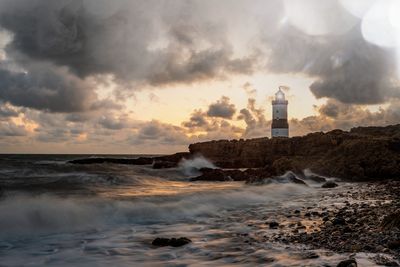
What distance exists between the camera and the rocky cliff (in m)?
25.6

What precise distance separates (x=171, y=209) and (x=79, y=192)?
580cm

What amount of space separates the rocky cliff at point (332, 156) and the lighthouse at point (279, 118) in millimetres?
4396

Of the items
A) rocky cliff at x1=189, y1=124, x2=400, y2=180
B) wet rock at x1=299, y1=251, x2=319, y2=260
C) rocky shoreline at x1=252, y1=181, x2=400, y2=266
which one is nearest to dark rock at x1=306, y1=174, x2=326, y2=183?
rocky cliff at x1=189, y1=124, x2=400, y2=180

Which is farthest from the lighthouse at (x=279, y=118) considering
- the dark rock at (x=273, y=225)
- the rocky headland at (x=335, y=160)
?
the dark rock at (x=273, y=225)

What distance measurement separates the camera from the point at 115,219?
39.9ft

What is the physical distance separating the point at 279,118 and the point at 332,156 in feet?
59.9

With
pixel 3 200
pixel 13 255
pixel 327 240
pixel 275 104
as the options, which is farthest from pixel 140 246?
pixel 275 104

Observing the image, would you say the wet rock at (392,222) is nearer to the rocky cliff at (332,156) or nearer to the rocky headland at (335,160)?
the rocky headland at (335,160)

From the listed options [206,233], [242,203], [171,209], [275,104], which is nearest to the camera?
[206,233]

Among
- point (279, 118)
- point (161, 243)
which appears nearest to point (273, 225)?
point (161, 243)

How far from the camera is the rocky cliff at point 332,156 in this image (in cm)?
2562

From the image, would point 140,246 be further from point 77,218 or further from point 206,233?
point 77,218

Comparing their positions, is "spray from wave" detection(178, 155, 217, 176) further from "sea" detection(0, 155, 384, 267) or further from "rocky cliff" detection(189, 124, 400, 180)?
"sea" detection(0, 155, 384, 267)

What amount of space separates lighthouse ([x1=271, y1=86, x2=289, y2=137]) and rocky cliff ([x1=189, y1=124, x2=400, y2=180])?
14.4 ft
